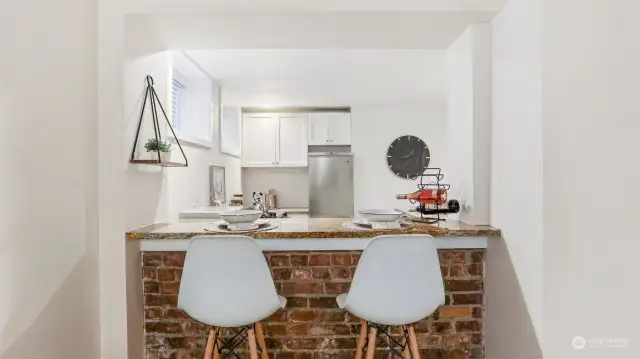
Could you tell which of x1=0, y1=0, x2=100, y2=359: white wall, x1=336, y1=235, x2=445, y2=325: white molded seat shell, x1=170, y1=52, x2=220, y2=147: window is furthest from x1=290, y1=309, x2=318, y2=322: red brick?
x1=170, y1=52, x2=220, y2=147: window

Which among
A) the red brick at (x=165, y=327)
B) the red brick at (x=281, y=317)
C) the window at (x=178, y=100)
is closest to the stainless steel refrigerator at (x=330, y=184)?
the window at (x=178, y=100)

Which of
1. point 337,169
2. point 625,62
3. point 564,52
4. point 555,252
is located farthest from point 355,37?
point 337,169

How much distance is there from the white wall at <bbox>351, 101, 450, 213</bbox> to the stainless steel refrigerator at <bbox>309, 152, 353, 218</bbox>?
0.32m

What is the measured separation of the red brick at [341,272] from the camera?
2113 mm

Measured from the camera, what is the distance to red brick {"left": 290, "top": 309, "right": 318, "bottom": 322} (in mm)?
2141

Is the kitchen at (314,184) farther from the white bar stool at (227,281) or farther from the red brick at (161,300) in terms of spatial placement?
the white bar stool at (227,281)

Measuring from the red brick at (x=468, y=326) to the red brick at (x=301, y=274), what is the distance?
3.03 ft

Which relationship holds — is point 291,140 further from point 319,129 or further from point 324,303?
point 324,303

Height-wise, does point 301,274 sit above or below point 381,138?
below

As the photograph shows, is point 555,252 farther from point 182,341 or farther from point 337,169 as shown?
point 337,169

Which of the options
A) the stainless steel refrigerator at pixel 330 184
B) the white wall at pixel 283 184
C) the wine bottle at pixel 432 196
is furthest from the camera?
the white wall at pixel 283 184

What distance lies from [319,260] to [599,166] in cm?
141

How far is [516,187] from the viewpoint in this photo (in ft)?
6.00
